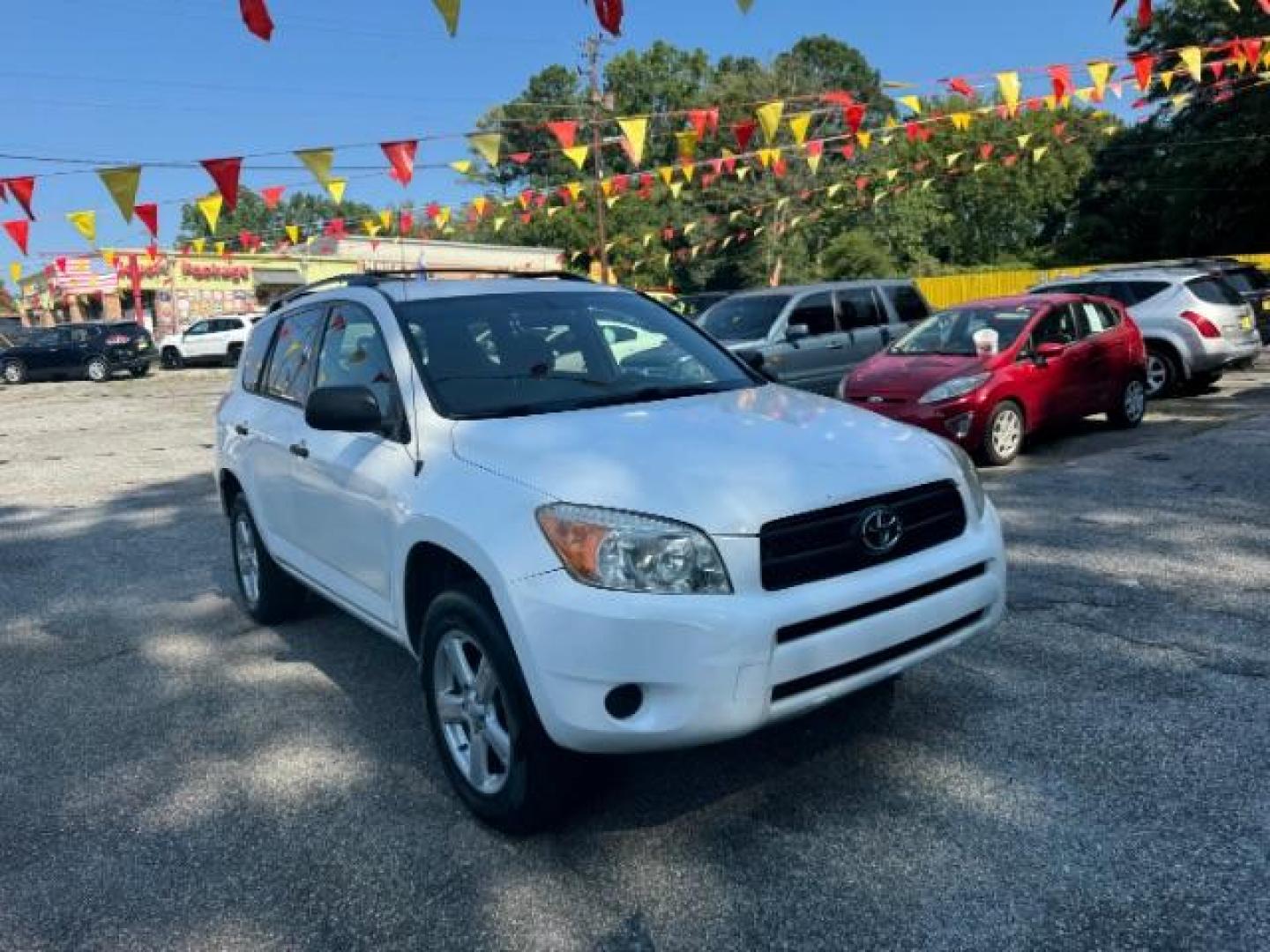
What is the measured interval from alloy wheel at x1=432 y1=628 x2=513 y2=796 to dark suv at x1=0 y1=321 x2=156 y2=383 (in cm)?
2950

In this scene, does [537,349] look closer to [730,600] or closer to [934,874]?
[730,600]

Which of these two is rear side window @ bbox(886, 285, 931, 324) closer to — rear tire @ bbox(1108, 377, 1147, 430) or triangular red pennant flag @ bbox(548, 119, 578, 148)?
rear tire @ bbox(1108, 377, 1147, 430)

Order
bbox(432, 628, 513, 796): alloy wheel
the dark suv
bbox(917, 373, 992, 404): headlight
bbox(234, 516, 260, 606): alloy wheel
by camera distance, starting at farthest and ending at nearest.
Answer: the dark suv, bbox(917, 373, 992, 404): headlight, bbox(234, 516, 260, 606): alloy wheel, bbox(432, 628, 513, 796): alloy wheel

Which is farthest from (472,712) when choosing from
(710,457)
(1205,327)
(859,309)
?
(1205,327)

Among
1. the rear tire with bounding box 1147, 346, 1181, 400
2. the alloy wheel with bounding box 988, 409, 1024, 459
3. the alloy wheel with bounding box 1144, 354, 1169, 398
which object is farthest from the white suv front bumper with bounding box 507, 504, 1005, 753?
the alloy wheel with bounding box 1144, 354, 1169, 398

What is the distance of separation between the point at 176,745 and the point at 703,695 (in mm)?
2464

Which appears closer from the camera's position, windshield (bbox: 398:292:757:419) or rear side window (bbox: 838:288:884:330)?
windshield (bbox: 398:292:757:419)

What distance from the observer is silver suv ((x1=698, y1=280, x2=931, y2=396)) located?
1202 cm

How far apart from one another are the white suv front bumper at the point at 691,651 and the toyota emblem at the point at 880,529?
0.37 feet

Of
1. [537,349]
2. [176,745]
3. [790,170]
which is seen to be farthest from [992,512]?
[790,170]

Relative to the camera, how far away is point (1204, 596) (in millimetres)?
5020

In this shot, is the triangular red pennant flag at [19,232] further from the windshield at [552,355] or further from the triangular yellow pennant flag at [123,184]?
the windshield at [552,355]

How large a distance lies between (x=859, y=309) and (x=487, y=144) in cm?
553

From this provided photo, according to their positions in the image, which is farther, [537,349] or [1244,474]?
[1244,474]
